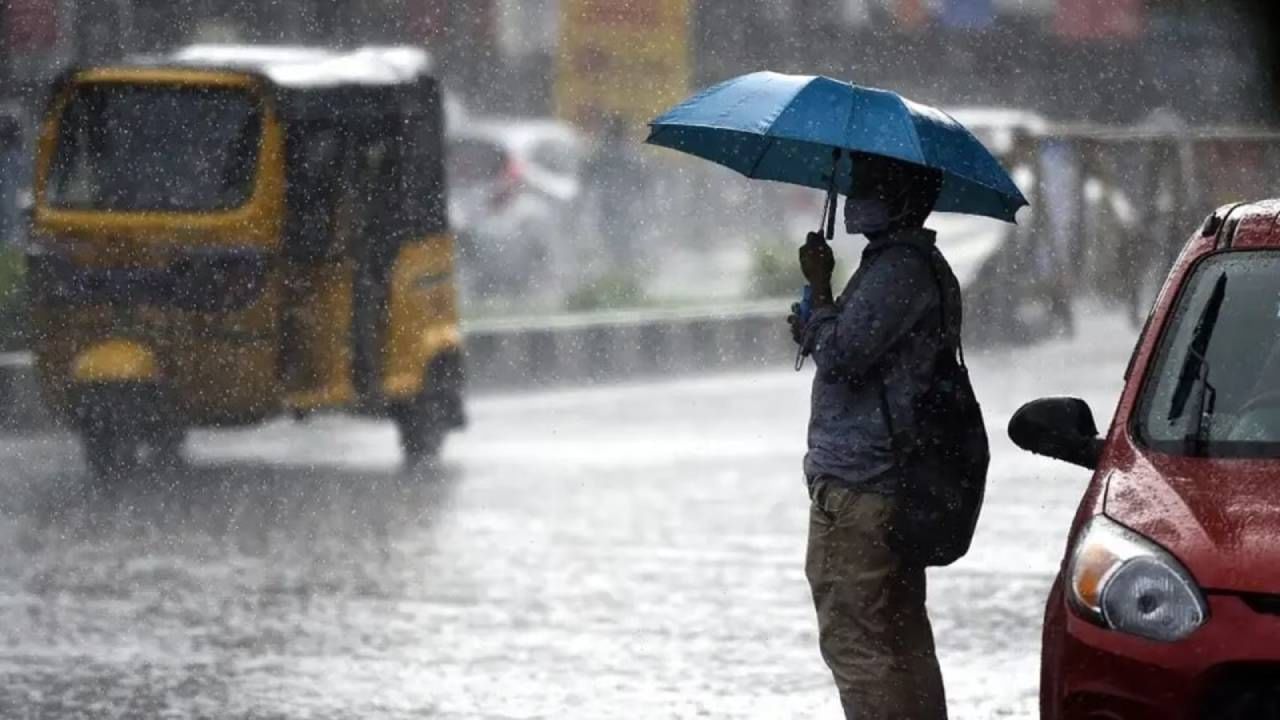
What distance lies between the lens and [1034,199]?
25.4 meters

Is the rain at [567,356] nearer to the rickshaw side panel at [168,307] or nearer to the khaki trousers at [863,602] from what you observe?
the rickshaw side panel at [168,307]

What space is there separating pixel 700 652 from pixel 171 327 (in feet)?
19.8

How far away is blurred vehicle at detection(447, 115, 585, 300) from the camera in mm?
27922

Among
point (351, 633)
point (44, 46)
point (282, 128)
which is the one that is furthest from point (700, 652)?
point (44, 46)

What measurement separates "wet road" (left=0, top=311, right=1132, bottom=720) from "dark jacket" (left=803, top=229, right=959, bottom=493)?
1.91 meters

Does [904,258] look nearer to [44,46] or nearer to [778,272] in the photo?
[44,46]

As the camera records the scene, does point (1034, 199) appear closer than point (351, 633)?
No

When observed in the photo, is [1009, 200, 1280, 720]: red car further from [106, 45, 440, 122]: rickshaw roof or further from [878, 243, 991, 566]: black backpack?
[106, 45, 440, 122]: rickshaw roof

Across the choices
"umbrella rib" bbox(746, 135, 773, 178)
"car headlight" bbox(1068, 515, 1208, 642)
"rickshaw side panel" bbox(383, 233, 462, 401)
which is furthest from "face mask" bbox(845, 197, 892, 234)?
"rickshaw side panel" bbox(383, 233, 462, 401)

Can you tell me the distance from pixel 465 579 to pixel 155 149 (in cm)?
540

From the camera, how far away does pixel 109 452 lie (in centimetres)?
1495

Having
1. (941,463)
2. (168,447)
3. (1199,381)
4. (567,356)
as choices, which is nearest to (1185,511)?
(1199,381)

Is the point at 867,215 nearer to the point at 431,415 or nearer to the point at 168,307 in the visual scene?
the point at 168,307

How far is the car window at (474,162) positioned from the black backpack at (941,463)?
21.3 meters
